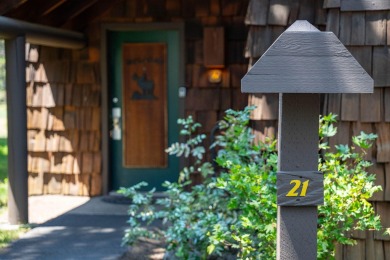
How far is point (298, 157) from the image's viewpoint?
105 inches

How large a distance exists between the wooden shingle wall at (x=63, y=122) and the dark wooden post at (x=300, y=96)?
4.68 metres

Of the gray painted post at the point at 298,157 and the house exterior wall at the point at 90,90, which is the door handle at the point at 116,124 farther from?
the gray painted post at the point at 298,157

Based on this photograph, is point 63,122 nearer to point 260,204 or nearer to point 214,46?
point 214,46

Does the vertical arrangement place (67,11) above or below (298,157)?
above

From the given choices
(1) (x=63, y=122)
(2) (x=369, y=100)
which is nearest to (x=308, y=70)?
(2) (x=369, y=100)

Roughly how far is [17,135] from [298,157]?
3541 millimetres

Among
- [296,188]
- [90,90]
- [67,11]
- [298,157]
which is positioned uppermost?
[67,11]

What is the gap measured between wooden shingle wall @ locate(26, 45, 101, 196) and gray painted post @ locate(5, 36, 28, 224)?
4.81ft

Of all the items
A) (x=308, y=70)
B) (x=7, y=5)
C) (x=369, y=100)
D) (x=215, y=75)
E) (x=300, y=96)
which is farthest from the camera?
(x=215, y=75)

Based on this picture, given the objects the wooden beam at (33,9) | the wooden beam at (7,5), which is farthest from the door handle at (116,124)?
the wooden beam at (7,5)

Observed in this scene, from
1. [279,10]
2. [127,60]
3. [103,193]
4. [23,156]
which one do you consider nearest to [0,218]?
[23,156]

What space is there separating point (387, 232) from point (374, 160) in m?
0.45

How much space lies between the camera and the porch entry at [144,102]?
276 inches

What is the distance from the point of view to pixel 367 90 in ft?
8.20
